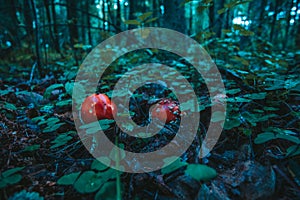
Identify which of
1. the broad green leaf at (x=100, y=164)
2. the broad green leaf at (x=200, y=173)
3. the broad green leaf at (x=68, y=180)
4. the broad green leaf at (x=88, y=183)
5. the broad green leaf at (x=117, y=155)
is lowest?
the broad green leaf at (x=68, y=180)

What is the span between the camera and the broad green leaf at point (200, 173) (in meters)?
0.86

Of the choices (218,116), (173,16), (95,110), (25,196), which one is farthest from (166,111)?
(173,16)

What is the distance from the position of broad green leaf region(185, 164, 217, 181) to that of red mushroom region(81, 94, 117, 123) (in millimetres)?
887

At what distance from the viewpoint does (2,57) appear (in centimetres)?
454

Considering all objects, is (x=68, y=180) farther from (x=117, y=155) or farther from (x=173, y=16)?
(x=173, y=16)

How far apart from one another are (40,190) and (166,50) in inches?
133

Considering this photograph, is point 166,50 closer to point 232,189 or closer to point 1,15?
point 232,189

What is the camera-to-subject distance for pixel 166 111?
154 centimetres

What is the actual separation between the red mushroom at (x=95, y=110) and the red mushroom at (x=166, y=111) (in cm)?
33

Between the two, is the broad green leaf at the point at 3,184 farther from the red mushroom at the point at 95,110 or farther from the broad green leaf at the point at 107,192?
the red mushroom at the point at 95,110

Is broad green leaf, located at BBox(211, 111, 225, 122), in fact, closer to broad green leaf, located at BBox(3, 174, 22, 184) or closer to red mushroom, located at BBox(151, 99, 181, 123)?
red mushroom, located at BBox(151, 99, 181, 123)

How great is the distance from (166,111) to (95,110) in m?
Answer: 0.56

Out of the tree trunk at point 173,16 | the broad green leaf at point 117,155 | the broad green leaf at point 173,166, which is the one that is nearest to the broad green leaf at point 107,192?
the broad green leaf at point 117,155

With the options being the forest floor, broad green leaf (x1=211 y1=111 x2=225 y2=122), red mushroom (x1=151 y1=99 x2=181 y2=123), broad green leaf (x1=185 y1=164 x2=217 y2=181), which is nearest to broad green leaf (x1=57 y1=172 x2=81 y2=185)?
the forest floor
